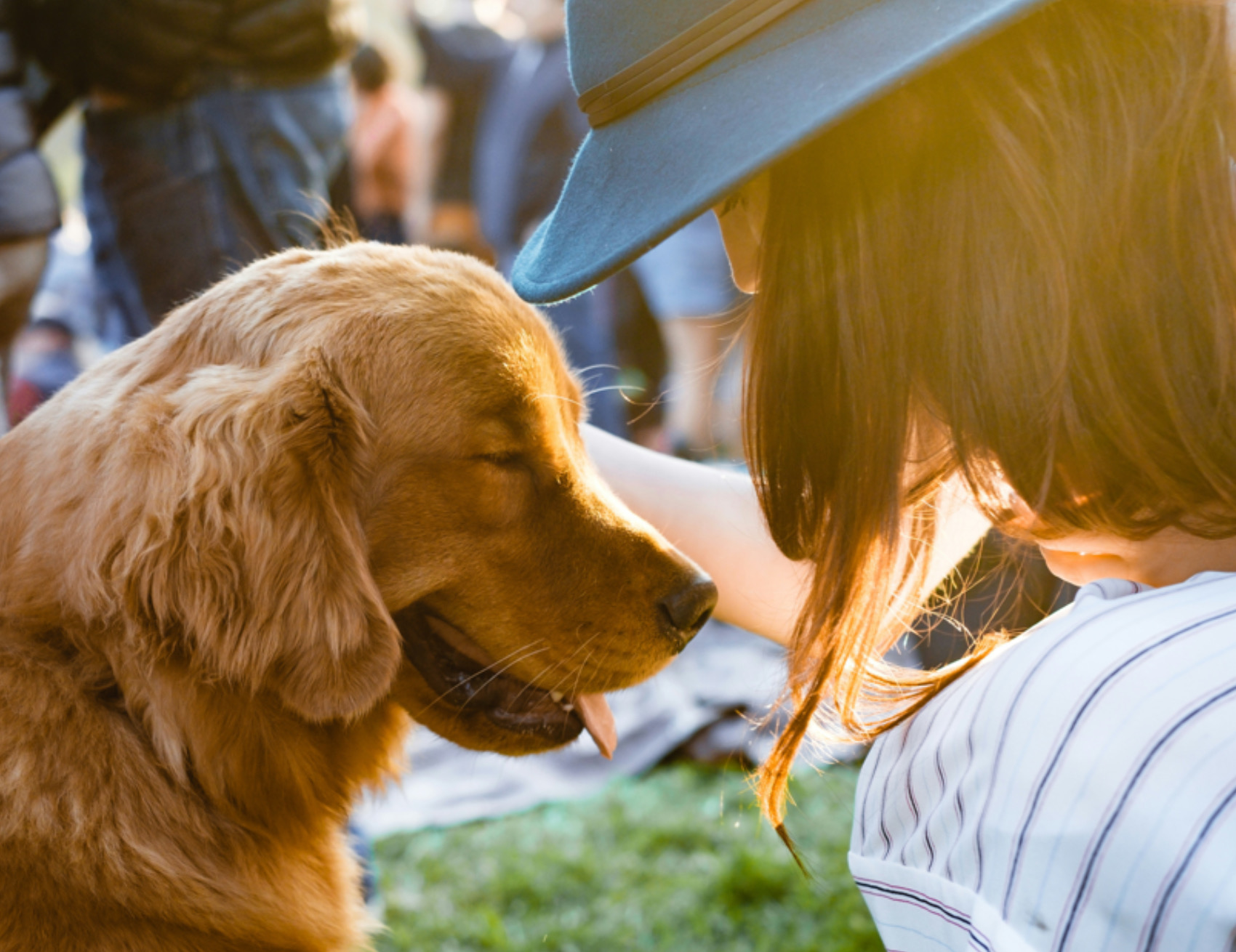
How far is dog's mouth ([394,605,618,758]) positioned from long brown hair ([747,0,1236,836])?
2.97ft

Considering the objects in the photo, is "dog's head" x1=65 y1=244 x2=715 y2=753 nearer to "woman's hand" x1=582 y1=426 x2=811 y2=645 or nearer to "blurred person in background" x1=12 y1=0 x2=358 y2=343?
"woman's hand" x1=582 y1=426 x2=811 y2=645

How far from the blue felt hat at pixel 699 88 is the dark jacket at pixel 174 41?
1954 mm

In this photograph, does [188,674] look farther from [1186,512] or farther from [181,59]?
[181,59]

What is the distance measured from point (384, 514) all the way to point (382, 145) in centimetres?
529

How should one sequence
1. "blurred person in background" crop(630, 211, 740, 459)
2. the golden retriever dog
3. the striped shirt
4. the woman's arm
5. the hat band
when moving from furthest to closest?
"blurred person in background" crop(630, 211, 740, 459)
the woman's arm
the golden retriever dog
the hat band
the striped shirt

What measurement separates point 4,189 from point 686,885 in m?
2.72

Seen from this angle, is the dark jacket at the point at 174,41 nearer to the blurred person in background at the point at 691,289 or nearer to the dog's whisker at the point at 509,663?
the dog's whisker at the point at 509,663

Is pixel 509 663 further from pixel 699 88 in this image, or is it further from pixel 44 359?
pixel 44 359

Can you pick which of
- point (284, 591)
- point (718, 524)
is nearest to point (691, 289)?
point (718, 524)

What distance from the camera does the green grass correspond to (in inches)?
110

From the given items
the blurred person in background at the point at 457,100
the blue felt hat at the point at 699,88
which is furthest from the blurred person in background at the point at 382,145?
the blue felt hat at the point at 699,88

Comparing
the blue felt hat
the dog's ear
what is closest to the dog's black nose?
the dog's ear

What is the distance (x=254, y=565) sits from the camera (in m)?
1.61

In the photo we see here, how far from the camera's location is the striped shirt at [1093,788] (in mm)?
974
